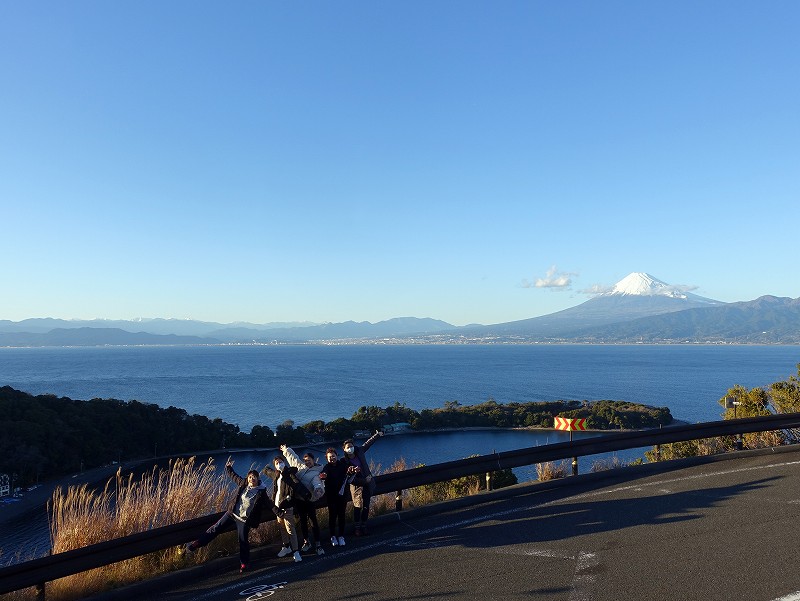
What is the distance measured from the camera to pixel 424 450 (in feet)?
143

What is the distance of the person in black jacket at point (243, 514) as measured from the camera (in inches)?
249

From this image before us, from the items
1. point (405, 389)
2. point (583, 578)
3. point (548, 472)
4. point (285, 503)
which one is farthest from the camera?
point (405, 389)

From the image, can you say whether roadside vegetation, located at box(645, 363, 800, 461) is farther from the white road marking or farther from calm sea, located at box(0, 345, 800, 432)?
calm sea, located at box(0, 345, 800, 432)

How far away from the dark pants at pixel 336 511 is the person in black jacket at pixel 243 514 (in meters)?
0.85

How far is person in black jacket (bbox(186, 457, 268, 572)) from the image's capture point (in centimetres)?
633

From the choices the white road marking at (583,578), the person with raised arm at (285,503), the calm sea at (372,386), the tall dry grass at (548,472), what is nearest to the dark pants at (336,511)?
the person with raised arm at (285,503)

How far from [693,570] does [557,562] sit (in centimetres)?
124

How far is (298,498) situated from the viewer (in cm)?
684

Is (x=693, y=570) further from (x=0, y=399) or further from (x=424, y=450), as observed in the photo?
(x=0, y=399)

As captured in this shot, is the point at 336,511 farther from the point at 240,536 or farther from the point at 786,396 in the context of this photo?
the point at 786,396

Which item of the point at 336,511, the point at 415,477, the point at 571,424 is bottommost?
the point at 336,511

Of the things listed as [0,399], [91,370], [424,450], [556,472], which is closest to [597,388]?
[424,450]

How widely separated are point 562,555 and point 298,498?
116 inches

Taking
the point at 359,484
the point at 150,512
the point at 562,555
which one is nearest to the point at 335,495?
the point at 359,484
